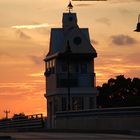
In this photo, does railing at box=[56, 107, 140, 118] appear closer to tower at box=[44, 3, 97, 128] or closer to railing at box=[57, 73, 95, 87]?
tower at box=[44, 3, 97, 128]

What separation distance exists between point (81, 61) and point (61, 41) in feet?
11.3

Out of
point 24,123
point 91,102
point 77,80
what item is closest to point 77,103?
point 91,102

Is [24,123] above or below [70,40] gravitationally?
below

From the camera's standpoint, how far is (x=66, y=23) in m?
83.2

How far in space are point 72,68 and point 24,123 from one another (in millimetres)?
24960

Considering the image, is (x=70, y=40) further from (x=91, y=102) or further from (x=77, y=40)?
(x=91, y=102)

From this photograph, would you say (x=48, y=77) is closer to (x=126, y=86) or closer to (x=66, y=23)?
(x=66, y=23)

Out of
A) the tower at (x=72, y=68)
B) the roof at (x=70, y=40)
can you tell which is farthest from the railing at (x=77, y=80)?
the roof at (x=70, y=40)

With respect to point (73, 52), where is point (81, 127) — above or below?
below

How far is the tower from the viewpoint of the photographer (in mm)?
81500

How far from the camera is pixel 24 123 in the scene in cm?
6019

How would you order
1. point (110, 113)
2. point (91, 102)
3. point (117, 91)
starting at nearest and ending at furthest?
point (110, 113) → point (91, 102) → point (117, 91)

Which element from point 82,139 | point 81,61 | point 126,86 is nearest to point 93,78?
point 81,61

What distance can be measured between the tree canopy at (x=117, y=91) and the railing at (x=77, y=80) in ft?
55.7
